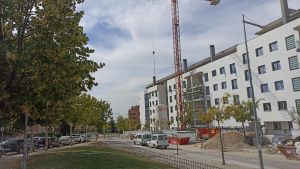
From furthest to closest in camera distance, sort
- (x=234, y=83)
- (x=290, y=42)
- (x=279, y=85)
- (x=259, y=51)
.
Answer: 1. (x=234, y=83)
2. (x=259, y=51)
3. (x=279, y=85)
4. (x=290, y=42)

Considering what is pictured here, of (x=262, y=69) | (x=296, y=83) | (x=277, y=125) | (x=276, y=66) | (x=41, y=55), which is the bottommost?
(x=277, y=125)

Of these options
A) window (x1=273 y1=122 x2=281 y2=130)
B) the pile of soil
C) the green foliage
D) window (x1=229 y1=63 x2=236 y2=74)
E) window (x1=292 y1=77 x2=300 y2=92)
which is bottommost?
the pile of soil

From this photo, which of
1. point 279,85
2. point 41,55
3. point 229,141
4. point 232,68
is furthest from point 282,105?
point 41,55

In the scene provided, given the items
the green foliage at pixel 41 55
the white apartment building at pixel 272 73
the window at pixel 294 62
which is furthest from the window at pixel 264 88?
Result: the green foliage at pixel 41 55

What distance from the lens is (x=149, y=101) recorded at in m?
122

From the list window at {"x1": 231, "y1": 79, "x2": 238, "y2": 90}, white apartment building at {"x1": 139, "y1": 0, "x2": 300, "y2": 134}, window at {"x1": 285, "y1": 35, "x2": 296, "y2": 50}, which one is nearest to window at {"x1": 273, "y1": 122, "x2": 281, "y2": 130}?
white apartment building at {"x1": 139, "y1": 0, "x2": 300, "y2": 134}

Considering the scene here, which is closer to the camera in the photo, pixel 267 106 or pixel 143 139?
pixel 267 106

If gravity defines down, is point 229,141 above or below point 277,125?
below

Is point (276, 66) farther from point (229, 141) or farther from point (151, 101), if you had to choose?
point (151, 101)

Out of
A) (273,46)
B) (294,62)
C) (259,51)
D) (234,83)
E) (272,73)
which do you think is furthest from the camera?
(234,83)

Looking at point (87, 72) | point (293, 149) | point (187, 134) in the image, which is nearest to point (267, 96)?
point (187, 134)

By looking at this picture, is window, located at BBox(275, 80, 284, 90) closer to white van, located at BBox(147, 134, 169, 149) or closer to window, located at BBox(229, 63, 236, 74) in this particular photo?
window, located at BBox(229, 63, 236, 74)

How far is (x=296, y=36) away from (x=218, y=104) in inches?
1060

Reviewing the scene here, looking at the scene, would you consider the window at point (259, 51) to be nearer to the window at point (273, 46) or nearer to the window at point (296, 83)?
the window at point (273, 46)
